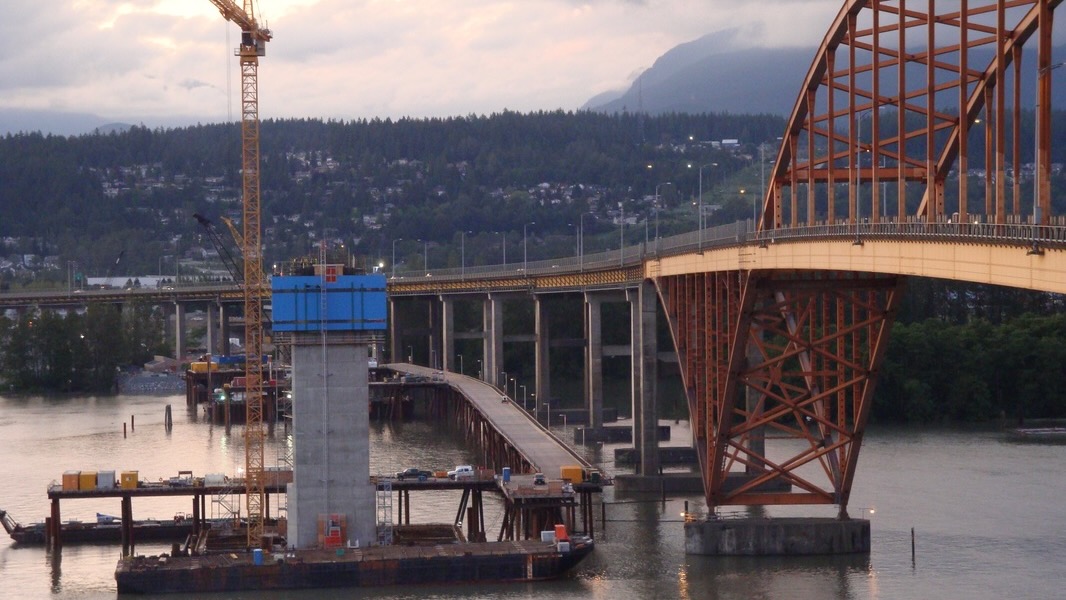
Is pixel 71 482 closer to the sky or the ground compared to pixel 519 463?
closer to the sky

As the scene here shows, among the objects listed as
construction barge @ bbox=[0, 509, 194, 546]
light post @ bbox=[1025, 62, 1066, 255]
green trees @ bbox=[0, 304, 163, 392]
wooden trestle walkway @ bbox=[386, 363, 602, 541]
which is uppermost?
light post @ bbox=[1025, 62, 1066, 255]

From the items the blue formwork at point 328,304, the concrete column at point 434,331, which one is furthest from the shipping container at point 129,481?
the concrete column at point 434,331

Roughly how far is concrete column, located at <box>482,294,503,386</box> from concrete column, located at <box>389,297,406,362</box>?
73.8 ft

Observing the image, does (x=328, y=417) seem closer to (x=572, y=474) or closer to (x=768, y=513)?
(x=572, y=474)

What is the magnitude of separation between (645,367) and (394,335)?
70908 mm

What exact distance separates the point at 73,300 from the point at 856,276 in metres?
126

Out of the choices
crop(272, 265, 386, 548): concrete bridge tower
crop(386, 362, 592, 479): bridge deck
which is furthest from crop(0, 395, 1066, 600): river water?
crop(272, 265, 386, 548): concrete bridge tower

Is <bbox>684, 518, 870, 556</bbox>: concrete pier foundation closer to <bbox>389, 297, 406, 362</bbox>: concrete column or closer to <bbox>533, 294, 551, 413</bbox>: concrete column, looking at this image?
<bbox>533, 294, 551, 413</bbox>: concrete column

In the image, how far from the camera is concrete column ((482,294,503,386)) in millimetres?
116750

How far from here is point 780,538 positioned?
54.7 metres

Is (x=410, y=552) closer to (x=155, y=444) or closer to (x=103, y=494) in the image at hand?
(x=103, y=494)

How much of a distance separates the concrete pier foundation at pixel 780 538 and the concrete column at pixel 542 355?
1957 inches

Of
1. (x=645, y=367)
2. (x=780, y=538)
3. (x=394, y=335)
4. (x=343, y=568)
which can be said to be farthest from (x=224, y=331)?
(x=343, y=568)

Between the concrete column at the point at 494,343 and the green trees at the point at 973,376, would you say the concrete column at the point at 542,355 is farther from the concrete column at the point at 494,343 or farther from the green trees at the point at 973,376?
the green trees at the point at 973,376
